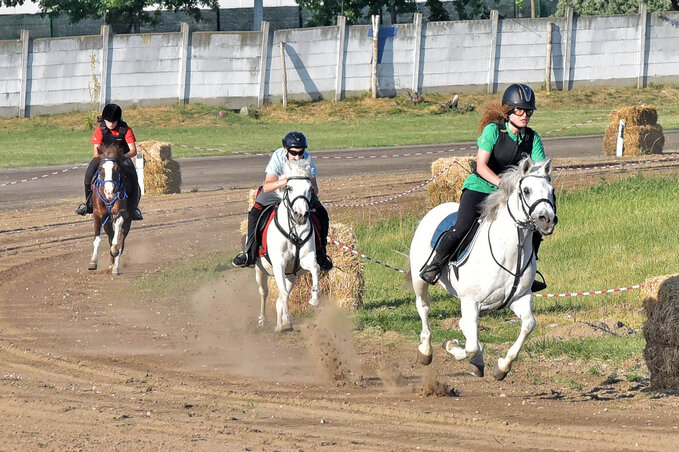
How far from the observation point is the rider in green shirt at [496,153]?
1038 cm

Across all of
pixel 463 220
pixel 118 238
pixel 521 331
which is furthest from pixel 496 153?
pixel 118 238

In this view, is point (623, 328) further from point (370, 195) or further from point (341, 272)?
point (370, 195)

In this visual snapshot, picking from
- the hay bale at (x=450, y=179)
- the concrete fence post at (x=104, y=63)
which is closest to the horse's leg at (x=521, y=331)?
the hay bale at (x=450, y=179)

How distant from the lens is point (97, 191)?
18000mm

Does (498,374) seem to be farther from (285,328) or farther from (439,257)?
(285,328)

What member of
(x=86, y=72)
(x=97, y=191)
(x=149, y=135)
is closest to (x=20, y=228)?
(x=97, y=191)

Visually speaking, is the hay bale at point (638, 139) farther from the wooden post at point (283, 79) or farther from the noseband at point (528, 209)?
the noseband at point (528, 209)

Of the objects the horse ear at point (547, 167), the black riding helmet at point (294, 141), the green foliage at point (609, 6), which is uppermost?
the green foliage at point (609, 6)

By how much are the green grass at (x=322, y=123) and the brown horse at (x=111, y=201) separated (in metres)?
19.2

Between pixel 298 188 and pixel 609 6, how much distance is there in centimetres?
5104

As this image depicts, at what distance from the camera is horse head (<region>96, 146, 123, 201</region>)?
17500mm

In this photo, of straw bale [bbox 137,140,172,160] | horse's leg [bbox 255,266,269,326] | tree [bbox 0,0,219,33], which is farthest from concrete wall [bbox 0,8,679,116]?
horse's leg [bbox 255,266,269,326]

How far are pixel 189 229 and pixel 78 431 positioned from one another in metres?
14.0

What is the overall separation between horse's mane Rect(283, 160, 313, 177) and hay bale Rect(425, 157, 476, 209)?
9722 millimetres
